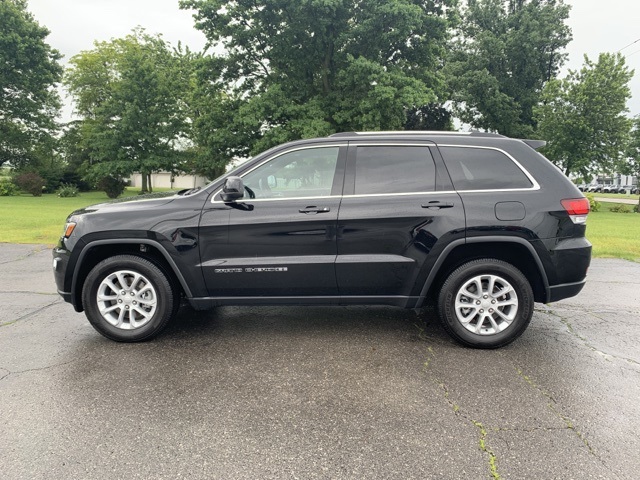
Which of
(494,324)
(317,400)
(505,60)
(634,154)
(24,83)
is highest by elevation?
(505,60)

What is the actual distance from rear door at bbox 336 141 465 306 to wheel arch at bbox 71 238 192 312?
152 centimetres

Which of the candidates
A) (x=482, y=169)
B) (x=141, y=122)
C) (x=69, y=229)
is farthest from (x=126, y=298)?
(x=141, y=122)

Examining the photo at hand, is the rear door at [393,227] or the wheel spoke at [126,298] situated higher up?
the rear door at [393,227]

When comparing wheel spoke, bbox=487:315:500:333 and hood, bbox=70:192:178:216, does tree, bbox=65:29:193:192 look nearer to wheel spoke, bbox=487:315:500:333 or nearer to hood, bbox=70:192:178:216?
hood, bbox=70:192:178:216

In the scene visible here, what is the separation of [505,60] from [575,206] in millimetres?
37867

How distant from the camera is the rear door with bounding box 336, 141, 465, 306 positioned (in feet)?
12.4

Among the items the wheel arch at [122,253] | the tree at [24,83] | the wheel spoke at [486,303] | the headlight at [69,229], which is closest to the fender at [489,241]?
the wheel spoke at [486,303]

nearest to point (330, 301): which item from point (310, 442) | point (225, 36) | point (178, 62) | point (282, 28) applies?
point (310, 442)

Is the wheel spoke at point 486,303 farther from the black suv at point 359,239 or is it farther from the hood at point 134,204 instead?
the hood at point 134,204

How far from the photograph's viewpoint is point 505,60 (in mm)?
36062

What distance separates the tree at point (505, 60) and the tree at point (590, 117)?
8063mm

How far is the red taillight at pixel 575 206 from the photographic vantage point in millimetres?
3756

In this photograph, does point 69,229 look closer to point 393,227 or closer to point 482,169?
point 393,227

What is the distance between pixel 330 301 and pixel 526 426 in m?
1.84
